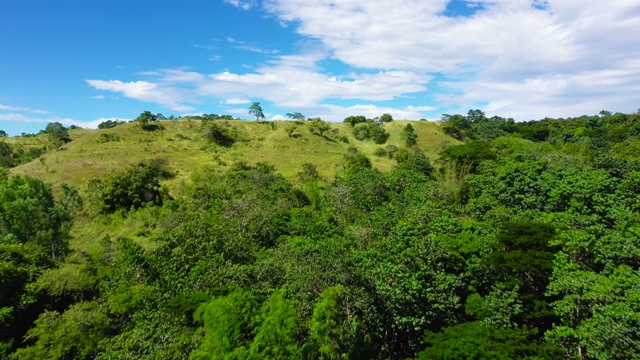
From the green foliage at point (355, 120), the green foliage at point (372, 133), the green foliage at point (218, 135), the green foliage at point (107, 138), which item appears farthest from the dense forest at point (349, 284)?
the green foliage at point (355, 120)

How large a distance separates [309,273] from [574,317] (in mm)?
18640

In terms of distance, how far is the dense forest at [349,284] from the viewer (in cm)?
2061

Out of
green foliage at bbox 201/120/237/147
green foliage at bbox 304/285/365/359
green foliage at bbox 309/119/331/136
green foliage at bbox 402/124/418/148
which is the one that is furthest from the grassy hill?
green foliage at bbox 304/285/365/359

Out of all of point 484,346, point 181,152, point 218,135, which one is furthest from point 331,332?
point 218,135

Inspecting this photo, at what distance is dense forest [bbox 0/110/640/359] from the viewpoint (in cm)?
2061

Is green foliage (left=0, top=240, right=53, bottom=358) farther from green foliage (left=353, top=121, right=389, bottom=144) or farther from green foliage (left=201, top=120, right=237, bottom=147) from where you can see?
green foliage (left=353, top=121, right=389, bottom=144)

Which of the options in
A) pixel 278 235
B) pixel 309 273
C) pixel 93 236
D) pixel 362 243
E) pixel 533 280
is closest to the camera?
pixel 309 273

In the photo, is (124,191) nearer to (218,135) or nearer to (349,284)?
(218,135)

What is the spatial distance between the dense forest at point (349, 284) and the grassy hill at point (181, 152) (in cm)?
1141

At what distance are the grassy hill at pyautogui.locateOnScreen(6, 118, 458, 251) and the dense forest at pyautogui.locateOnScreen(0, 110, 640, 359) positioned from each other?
11.4m

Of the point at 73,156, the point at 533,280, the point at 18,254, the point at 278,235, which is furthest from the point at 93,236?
the point at 533,280

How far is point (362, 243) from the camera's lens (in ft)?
121

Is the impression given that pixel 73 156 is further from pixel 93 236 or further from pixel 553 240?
pixel 553 240

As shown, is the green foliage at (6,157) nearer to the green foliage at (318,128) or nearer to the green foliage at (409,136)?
the green foliage at (318,128)
